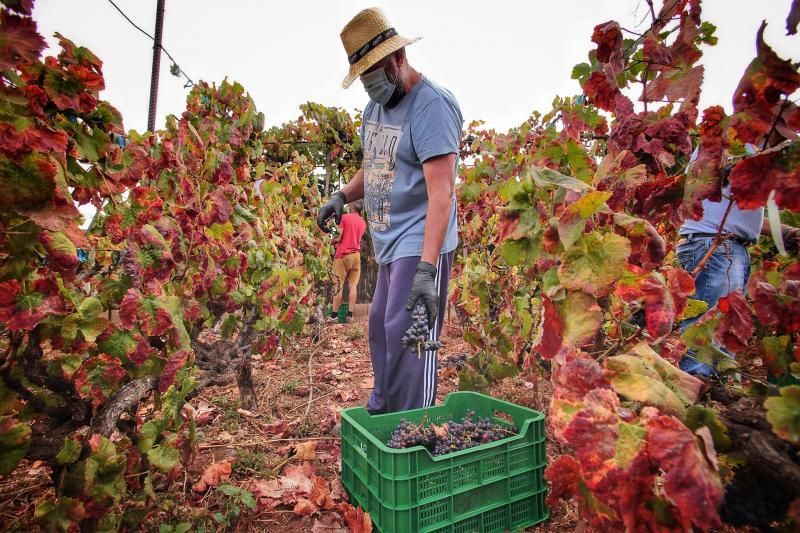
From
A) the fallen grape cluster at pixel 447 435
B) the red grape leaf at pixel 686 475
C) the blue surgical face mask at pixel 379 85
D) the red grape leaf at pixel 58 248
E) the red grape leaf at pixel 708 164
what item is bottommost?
the fallen grape cluster at pixel 447 435

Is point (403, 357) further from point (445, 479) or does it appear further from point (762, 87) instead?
point (762, 87)

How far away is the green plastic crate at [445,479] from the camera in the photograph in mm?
1436

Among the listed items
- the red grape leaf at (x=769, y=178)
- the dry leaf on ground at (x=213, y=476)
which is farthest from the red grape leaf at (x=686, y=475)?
the dry leaf on ground at (x=213, y=476)

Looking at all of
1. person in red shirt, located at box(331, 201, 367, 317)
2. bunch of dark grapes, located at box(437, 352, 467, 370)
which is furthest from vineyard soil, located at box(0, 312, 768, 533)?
person in red shirt, located at box(331, 201, 367, 317)

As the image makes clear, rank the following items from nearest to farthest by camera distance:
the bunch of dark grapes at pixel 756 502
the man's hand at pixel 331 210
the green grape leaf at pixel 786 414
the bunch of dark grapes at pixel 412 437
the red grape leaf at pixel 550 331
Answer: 1. the green grape leaf at pixel 786 414
2. the bunch of dark grapes at pixel 756 502
3. the red grape leaf at pixel 550 331
4. the bunch of dark grapes at pixel 412 437
5. the man's hand at pixel 331 210

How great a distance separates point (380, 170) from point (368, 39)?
0.60 metres

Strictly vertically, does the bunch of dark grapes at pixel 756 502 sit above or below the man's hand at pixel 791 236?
below

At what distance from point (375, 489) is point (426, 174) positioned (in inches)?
50.2

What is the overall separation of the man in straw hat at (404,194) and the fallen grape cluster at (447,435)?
0.29m

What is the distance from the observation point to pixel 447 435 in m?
1.72

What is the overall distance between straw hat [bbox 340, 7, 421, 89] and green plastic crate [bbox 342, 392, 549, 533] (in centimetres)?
156

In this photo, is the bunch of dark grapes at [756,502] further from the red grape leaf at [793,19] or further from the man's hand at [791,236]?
the man's hand at [791,236]

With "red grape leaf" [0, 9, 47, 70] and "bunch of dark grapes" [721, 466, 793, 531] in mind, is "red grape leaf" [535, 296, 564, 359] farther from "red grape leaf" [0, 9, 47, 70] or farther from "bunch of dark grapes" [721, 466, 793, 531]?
"red grape leaf" [0, 9, 47, 70]

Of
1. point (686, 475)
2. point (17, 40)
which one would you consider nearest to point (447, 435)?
point (686, 475)
